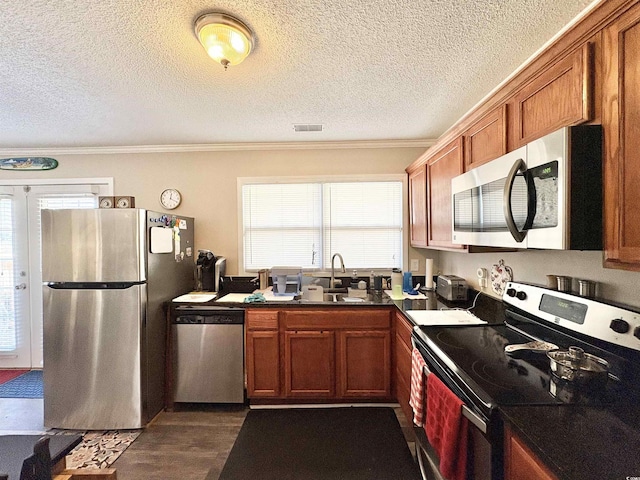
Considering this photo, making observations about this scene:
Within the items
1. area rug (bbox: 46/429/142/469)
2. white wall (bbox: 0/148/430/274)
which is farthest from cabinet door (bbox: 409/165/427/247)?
area rug (bbox: 46/429/142/469)

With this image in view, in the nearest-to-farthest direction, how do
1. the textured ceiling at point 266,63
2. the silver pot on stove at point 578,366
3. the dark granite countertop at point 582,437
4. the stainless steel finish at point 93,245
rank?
the dark granite countertop at point 582,437 → the silver pot on stove at point 578,366 → the textured ceiling at point 266,63 → the stainless steel finish at point 93,245

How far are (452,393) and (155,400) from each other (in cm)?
240

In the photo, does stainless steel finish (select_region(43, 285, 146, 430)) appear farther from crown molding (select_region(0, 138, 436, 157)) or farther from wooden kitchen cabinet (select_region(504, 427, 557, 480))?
wooden kitchen cabinet (select_region(504, 427, 557, 480))

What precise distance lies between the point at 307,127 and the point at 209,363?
224cm

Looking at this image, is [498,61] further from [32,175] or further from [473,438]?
[32,175]

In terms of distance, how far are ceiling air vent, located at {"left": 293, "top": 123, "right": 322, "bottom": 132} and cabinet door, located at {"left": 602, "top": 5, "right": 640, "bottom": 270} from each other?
80.1 inches

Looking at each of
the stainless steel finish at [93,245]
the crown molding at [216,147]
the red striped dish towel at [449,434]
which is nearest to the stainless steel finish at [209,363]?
the stainless steel finish at [93,245]

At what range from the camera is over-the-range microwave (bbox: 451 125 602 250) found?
1071mm

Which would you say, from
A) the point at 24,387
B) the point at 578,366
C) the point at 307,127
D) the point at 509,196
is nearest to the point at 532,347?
the point at 578,366

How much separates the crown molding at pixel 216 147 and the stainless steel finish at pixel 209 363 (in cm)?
186

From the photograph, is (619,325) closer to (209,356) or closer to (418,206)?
(418,206)

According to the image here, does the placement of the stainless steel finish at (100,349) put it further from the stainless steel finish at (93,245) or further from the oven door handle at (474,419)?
the oven door handle at (474,419)

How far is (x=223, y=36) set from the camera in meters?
1.43

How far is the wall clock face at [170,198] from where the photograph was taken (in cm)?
337
